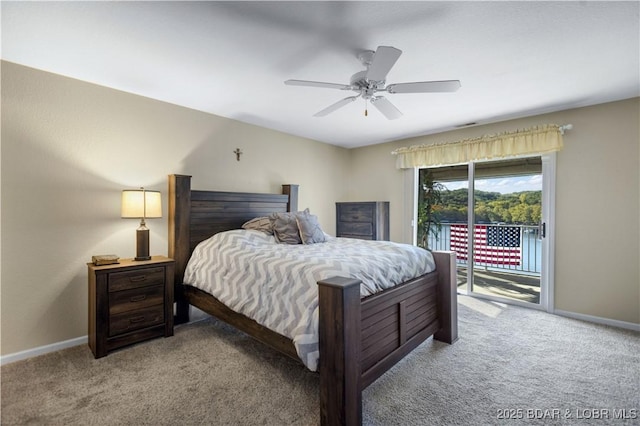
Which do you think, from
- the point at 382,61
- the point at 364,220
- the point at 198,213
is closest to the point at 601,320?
Result: the point at 364,220

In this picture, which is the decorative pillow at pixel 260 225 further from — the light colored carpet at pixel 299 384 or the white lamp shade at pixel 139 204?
the light colored carpet at pixel 299 384

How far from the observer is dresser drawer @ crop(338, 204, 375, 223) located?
4758mm

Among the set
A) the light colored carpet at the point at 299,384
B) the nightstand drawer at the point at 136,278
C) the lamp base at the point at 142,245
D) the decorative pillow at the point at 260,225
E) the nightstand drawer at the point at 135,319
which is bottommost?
the light colored carpet at the point at 299,384

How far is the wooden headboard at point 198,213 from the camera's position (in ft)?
10.4

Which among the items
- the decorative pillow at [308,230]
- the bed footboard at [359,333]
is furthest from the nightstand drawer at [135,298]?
the bed footboard at [359,333]

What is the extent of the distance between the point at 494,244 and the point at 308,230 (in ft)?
9.11

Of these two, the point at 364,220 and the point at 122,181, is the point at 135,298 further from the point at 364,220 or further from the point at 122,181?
the point at 364,220

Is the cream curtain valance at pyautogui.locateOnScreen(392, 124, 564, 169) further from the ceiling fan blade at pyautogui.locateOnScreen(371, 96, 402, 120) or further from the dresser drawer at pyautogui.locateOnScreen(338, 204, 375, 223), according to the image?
the ceiling fan blade at pyautogui.locateOnScreen(371, 96, 402, 120)

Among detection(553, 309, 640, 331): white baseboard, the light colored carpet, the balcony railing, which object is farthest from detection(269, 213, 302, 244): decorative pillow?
detection(553, 309, 640, 331): white baseboard

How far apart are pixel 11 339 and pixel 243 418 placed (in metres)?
2.13

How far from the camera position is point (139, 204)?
2717mm

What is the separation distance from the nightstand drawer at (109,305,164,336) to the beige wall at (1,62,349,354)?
477 millimetres

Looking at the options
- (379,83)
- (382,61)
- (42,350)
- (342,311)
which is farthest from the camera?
(42,350)

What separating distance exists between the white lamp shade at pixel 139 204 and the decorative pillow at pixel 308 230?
142 cm
